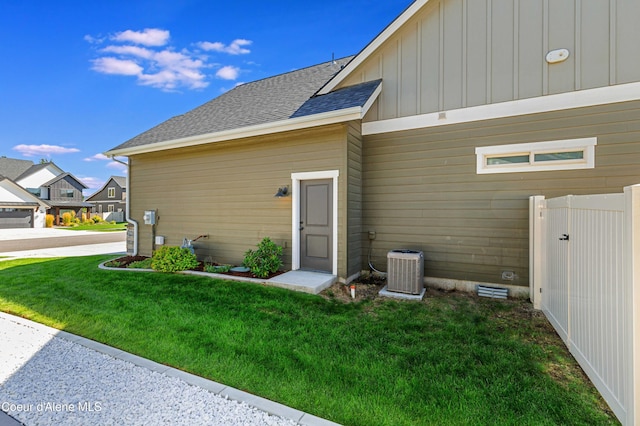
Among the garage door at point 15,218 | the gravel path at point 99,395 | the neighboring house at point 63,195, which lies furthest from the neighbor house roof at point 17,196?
the gravel path at point 99,395

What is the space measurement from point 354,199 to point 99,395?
14.7ft

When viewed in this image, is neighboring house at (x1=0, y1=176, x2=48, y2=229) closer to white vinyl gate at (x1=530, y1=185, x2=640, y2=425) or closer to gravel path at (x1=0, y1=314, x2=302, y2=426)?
gravel path at (x1=0, y1=314, x2=302, y2=426)

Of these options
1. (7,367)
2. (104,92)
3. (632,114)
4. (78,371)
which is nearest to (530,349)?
(632,114)

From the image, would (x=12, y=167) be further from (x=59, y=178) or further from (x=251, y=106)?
(x=251, y=106)

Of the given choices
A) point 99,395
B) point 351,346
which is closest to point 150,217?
point 99,395

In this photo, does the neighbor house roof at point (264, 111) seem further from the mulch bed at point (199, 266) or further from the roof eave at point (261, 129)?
the mulch bed at point (199, 266)

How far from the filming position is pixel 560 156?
176 inches

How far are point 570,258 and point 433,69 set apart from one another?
4000 mm

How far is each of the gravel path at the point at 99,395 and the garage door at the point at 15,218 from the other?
32031mm

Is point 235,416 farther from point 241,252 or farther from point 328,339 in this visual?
point 241,252

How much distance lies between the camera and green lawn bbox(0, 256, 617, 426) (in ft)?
6.78

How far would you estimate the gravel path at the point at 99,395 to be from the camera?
1.98 meters

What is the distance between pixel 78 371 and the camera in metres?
2.61

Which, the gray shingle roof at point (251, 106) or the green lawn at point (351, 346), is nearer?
the green lawn at point (351, 346)
